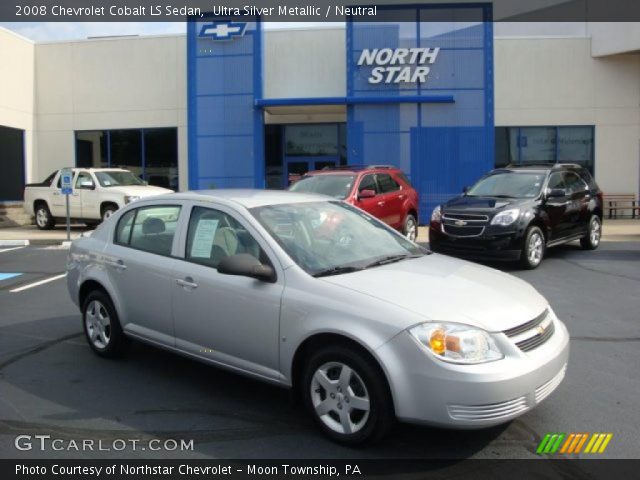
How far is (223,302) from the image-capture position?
454 centimetres

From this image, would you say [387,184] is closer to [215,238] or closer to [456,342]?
[215,238]

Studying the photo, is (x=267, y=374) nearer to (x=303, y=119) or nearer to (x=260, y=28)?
(x=260, y=28)

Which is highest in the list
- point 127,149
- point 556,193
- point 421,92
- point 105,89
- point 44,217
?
point 105,89

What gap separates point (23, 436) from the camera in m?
4.14

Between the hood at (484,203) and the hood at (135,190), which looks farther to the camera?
the hood at (135,190)

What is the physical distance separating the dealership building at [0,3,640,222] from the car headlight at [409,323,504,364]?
16.7 meters

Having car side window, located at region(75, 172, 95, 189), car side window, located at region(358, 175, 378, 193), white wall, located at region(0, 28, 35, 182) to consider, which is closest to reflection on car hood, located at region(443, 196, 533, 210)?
car side window, located at region(358, 175, 378, 193)

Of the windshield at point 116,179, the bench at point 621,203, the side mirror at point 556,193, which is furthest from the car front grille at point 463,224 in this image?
the bench at point 621,203

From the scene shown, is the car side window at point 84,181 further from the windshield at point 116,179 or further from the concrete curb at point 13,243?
the concrete curb at point 13,243

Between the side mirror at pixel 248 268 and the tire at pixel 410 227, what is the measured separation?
973 cm

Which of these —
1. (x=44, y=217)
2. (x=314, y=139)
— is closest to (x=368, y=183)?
(x=314, y=139)

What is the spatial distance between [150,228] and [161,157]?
18.8 meters

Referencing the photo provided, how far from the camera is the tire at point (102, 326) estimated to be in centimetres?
568

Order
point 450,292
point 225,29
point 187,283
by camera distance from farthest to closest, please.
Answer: point 225,29 → point 187,283 → point 450,292
